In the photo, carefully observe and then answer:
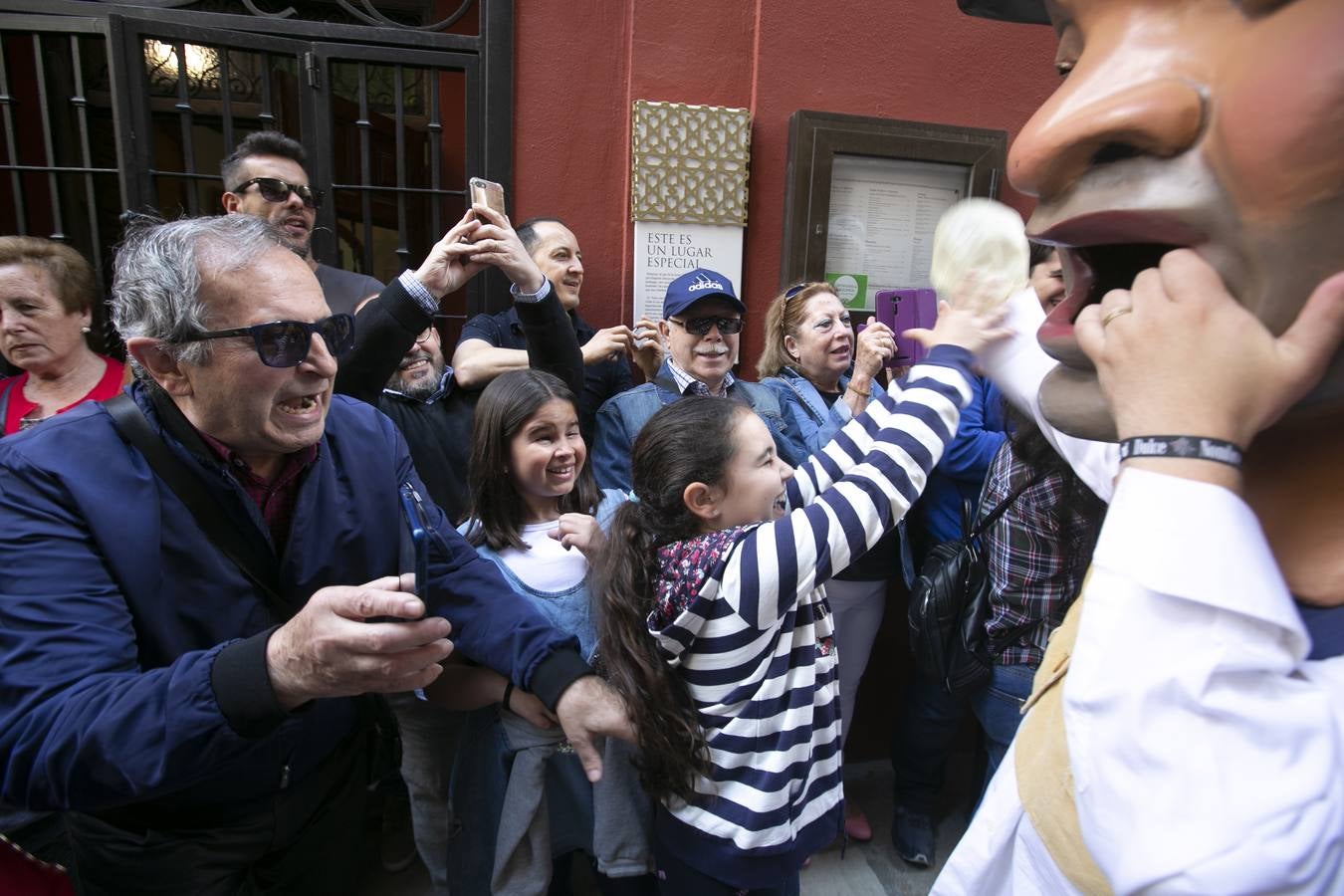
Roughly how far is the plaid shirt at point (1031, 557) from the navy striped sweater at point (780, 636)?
0.60m

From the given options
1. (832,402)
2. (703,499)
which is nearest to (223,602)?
(703,499)

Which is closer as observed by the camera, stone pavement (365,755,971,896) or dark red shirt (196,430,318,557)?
dark red shirt (196,430,318,557)

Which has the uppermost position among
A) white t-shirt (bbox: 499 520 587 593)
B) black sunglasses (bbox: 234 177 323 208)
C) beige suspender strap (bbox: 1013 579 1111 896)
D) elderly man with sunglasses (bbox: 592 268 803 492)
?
black sunglasses (bbox: 234 177 323 208)

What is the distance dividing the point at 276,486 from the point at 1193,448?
60.1 inches

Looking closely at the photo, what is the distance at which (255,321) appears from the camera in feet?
4.47

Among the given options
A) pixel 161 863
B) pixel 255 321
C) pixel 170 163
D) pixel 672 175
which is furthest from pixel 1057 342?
pixel 170 163

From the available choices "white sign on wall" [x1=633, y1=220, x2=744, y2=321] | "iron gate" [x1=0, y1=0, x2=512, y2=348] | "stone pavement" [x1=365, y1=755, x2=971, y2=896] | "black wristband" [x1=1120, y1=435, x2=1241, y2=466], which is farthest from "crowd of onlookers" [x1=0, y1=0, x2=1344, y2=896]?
"iron gate" [x1=0, y1=0, x2=512, y2=348]

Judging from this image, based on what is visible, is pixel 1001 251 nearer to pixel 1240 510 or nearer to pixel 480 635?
pixel 1240 510

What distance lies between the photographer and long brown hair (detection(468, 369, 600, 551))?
6.59 feet

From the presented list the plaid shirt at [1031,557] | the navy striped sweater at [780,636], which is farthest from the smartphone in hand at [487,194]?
the plaid shirt at [1031,557]

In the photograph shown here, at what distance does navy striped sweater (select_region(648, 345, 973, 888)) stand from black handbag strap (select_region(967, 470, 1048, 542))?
0.55 meters

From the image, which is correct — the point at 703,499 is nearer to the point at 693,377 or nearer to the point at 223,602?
the point at 223,602

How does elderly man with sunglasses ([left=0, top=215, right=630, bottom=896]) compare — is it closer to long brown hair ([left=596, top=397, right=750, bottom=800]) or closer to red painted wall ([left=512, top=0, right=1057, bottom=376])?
long brown hair ([left=596, top=397, right=750, bottom=800])

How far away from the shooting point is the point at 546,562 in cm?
196
